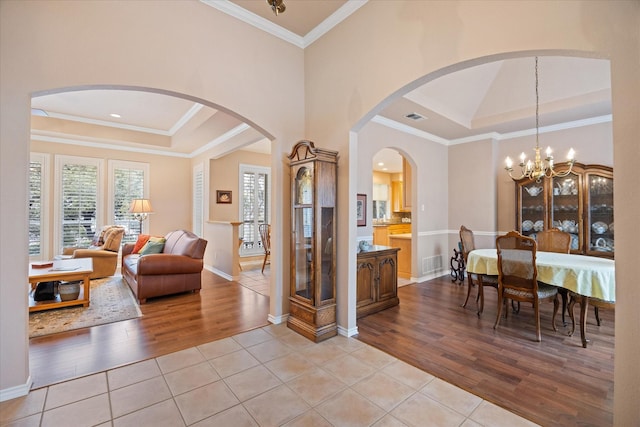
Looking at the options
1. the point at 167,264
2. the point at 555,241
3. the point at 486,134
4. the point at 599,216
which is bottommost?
the point at 167,264

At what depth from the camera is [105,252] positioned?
5.41 metres

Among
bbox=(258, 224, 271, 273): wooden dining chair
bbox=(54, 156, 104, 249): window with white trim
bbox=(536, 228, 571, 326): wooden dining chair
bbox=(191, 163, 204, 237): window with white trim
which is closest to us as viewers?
bbox=(536, 228, 571, 326): wooden dining chair

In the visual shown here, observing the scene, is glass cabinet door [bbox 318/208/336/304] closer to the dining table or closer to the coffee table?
the dining table

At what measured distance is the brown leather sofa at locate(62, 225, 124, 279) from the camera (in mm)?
5367

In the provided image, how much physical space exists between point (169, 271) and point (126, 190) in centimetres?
374

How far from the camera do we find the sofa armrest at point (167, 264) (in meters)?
4.13

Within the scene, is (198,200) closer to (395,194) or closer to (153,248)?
(153,248)

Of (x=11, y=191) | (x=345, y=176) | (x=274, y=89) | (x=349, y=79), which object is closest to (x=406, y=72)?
(x=349, y=79)

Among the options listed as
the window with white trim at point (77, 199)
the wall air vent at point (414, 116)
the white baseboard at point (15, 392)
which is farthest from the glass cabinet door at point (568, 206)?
the window with white trim at point (77, 199)

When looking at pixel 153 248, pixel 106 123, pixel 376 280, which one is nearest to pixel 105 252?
pixel 153 248

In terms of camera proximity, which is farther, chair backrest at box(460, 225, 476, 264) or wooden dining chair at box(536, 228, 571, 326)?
chair backrest at box(460, 225, 476, 264)

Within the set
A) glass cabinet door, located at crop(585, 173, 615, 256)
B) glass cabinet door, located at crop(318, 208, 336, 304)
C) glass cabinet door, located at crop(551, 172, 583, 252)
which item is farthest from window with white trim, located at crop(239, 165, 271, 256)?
glass cabinet door, located at crop(585, 173, 615, 256)

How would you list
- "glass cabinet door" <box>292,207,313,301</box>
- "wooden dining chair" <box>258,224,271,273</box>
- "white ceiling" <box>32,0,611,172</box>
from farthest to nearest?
1. "wooden dining chair" <box>258,224,271,273</box>
2. "white ceiling" <box>32,0,611,172</box>
3. "glass cabinet door" <box>292,207,313,301</box>

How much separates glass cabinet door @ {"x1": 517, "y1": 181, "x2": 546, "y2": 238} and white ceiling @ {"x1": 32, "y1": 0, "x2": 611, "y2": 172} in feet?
3.66
